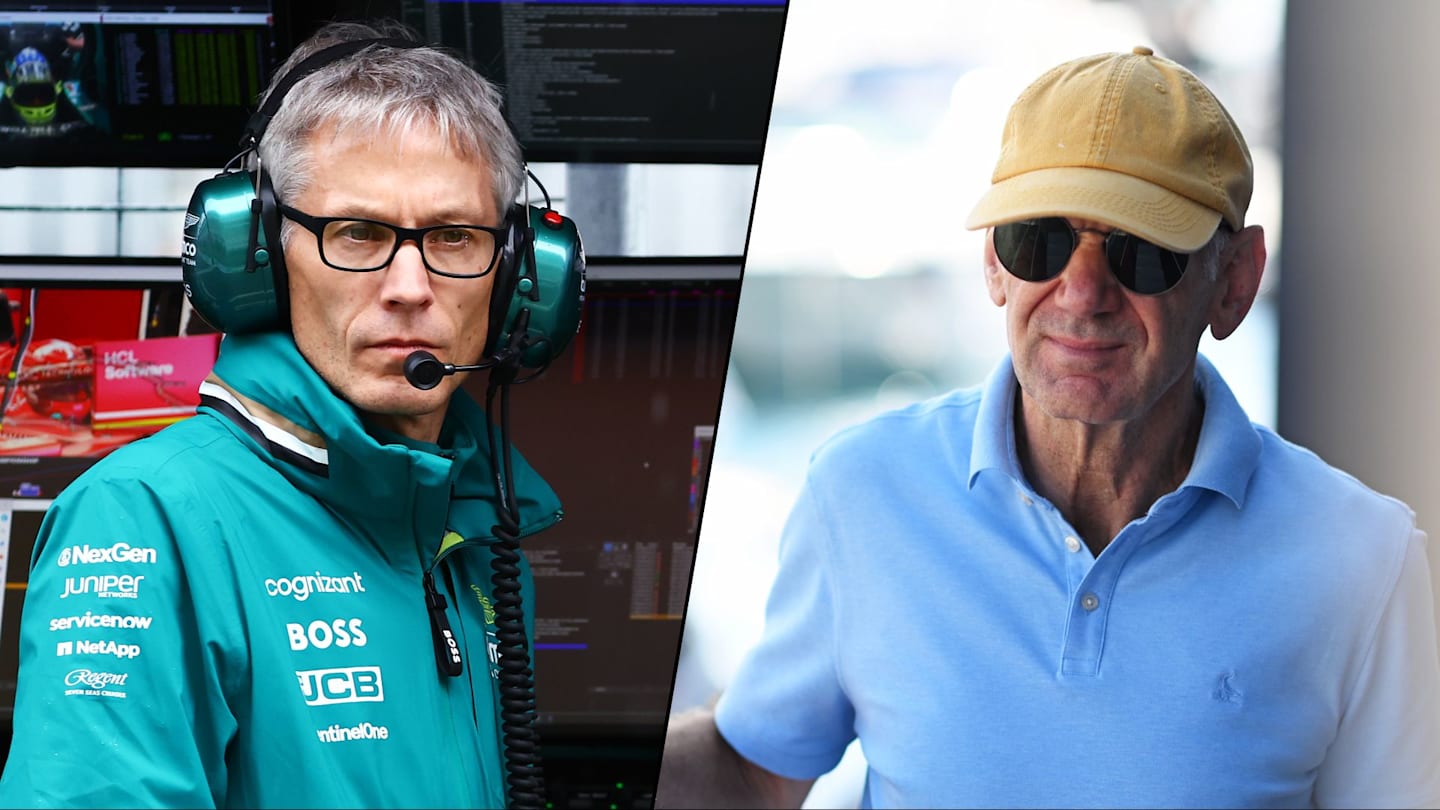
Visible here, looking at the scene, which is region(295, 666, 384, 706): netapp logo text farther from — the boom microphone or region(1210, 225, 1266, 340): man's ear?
region(1210, 225, 1266, 340): man's ear

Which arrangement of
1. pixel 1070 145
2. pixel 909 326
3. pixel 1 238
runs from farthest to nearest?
pixel 1 238
pixel 909 326
pixel 1070 145

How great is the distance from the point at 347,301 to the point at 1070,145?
2.83ft

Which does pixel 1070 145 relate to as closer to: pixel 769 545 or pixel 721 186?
pixel 769 545

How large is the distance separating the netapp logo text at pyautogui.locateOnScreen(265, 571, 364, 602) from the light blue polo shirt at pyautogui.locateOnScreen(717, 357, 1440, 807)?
0.60 metres

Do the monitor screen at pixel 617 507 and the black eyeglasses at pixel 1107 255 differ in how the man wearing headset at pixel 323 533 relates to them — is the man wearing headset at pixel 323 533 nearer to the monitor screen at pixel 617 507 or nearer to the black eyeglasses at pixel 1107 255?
the black eyeglasses at pixel 1107 255

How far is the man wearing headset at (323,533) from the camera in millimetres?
1597

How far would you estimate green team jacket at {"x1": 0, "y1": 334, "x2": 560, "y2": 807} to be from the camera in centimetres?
158

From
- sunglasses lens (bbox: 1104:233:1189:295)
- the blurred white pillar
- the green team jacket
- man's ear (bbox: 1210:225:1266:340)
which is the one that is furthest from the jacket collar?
the blurred white pillar

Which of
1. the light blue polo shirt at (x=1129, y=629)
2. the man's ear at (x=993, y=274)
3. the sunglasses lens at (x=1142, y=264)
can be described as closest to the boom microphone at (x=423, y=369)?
the light blue polo shirt at (x=1129, y=629)

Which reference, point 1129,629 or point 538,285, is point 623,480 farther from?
point 1129,629

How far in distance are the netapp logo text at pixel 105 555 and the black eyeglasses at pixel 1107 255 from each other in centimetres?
103

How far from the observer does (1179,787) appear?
1852 millimetres

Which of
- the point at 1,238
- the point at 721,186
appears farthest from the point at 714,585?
the point at 1,238

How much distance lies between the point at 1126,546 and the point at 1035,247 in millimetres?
374
